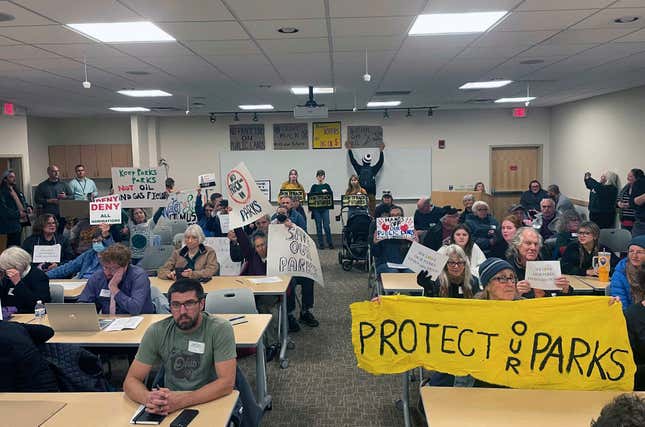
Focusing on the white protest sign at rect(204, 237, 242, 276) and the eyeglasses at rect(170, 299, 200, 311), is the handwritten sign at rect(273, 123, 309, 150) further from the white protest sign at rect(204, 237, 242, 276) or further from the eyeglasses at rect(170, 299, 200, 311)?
the eyeglasses at rect(170, 299, 200, 311)

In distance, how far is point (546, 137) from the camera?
482 inches

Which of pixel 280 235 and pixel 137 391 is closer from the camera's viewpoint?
pixel 137 391

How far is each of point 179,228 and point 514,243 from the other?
5.02 meters

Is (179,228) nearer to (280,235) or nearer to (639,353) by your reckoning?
(280,235)

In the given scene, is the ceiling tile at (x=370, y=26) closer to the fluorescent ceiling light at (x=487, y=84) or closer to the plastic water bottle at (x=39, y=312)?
the plastic water bottle at (x=39, y=312)

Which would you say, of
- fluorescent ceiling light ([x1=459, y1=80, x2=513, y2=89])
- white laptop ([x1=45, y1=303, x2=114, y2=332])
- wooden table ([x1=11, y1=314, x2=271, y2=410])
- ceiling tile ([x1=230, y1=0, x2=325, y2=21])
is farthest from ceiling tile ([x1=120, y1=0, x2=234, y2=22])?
fluorescent ceiling light ([x1=459, y1=80, x2=513, y2=89])

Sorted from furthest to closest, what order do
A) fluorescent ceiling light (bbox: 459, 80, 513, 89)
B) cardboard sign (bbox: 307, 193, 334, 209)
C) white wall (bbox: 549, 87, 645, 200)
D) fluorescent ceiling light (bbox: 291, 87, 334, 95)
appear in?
1. cardboard sign (bbox: 307, 193, 334, 209)
2. white wall (bbox: 549, 87, 645, 200)
3. fluorescent ceiling light (bbox: 291, 87, 334, 95)
4. fluorescent ceiling light (bbox: 459, 80, 513, 89)

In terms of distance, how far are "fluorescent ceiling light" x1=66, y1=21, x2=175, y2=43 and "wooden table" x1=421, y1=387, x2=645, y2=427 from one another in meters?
3.51

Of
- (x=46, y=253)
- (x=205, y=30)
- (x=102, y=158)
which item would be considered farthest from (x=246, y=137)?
(x=205, y=30)

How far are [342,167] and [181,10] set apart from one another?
8.78 metres

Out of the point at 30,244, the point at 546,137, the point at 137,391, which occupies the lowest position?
the point at 137,391

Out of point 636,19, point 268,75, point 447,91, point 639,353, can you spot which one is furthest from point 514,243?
point 447,91

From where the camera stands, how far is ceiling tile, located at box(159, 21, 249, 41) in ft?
13.2

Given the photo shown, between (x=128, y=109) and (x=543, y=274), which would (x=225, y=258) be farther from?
(x=128, y=109)
